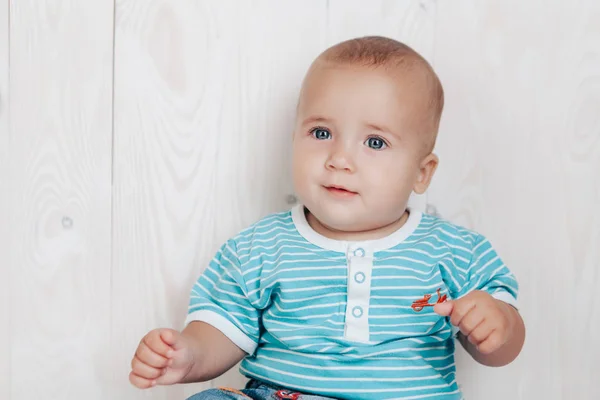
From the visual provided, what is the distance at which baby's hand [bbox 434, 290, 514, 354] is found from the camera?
105 cm

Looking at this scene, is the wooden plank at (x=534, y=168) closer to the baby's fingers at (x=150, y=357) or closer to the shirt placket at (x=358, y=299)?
the shirt placket at (x=358, y=299)

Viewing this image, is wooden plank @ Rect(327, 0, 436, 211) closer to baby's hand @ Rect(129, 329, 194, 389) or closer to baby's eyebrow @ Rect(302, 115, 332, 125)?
baby's eyebrow @ Rect(302, 115, 332, 125)

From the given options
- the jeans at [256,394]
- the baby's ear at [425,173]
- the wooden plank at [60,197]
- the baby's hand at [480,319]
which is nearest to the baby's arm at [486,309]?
the baby's hand at [480,319]

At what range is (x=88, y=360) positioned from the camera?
142 cm

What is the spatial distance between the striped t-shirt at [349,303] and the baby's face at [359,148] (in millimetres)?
53

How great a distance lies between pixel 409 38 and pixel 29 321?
2.49 feet

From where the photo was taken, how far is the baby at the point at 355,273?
1162 mm

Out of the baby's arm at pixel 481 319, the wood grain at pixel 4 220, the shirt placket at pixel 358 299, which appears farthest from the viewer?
the wood grain at pixel 4 220

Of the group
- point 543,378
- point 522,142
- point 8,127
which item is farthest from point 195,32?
point 543,378

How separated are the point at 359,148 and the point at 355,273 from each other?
0.55ft

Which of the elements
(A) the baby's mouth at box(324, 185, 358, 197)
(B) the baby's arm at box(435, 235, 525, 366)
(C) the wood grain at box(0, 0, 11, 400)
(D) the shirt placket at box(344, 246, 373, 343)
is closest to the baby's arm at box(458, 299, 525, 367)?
(B) the baby's arm at box(435, 235, 525, 366)

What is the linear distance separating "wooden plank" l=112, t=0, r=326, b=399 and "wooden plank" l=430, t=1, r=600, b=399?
0.86 ft

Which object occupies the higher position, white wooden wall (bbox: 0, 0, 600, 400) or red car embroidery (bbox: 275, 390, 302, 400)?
white wooden wall (bbox: 0, 0, 600, 400)

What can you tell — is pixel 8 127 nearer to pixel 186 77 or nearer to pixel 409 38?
pixel 186 77
